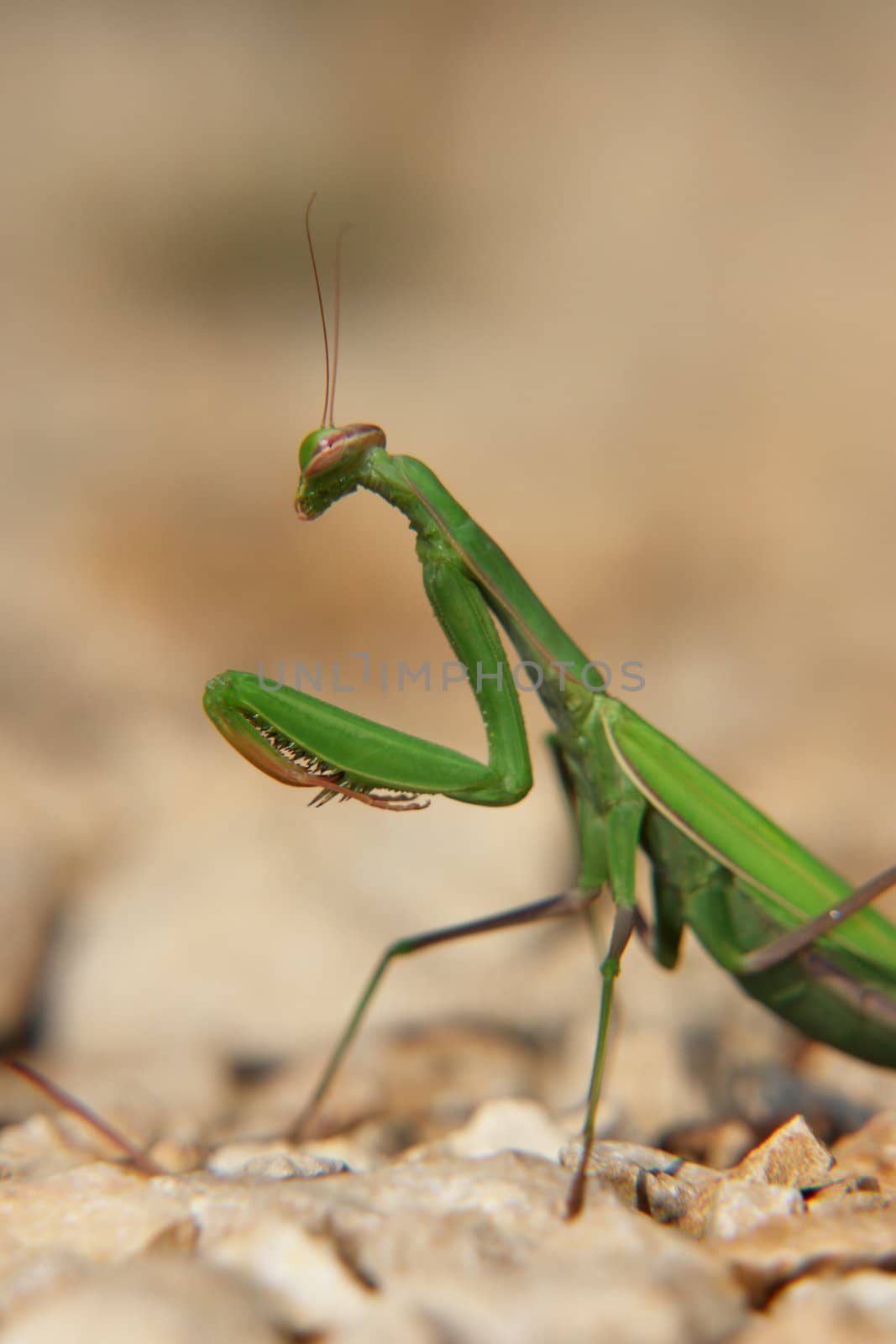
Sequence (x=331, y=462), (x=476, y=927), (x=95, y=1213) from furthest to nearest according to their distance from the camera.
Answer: (x=476, y=927) < (x=331, y=462) < (x=95, y=1213)

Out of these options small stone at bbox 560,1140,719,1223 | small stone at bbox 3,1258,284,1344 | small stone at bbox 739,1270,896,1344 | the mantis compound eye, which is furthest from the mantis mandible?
small stone at bbox 3,1258,284,1344

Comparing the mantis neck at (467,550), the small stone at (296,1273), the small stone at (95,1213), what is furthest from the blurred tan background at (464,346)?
the small stone at (296,1273)

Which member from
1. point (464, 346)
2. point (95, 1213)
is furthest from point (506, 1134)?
point (464, 346)

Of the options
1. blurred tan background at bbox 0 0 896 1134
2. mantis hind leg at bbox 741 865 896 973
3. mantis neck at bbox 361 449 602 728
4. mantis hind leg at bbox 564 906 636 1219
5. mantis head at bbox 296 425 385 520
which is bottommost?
mantis hind leg at bbox 741 865 896 973

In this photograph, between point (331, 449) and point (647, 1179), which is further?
point (331, 449)

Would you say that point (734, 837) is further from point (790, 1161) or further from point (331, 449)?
point (331, 449)

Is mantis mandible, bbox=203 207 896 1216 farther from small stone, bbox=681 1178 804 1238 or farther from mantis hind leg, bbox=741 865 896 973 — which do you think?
small stone, bbox=681 1178 804 1238

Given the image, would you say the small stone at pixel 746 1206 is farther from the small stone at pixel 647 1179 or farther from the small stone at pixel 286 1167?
the small stone at pixel 286 1167
